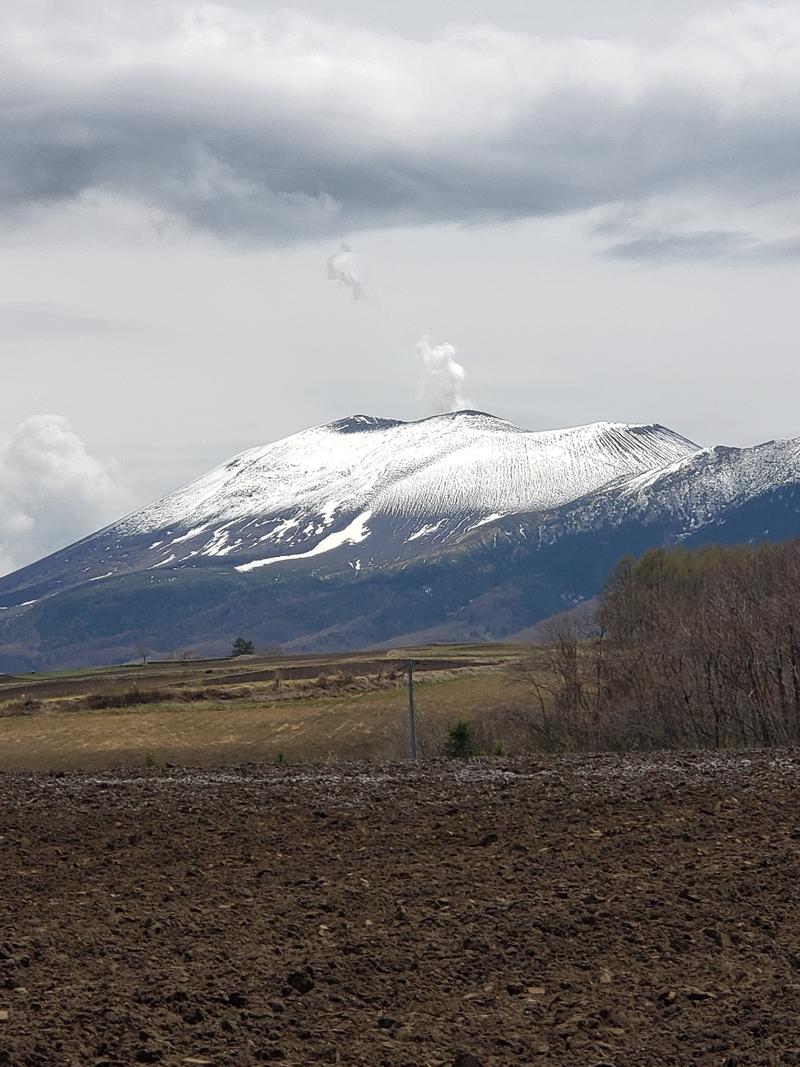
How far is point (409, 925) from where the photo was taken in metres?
11.9

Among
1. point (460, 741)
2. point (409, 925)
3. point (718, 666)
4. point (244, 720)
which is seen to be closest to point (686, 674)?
point (718, 666)

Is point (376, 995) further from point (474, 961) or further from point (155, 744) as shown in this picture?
point (155, 744)

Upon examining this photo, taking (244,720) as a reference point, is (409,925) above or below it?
above

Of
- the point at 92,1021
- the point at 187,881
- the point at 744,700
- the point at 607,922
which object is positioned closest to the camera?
the point at 92,1021

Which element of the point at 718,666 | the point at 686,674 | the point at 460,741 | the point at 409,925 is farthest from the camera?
the point at 686,674

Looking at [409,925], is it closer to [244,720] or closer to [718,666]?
[718,666]

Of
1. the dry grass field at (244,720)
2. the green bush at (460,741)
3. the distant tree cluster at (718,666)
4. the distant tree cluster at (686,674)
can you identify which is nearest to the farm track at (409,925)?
the green bush at (460,741)

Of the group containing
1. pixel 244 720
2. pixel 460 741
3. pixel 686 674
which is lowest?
pixel 244 720

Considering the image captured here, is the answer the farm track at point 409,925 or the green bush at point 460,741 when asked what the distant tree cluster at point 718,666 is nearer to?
the green bush at point 460,741

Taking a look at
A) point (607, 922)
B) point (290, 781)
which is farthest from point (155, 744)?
point (607, 922)

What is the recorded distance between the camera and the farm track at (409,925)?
897 centimetres

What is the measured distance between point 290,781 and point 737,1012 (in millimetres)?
12817

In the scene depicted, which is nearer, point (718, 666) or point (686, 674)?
point (718, 666)

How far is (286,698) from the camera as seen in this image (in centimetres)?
9812
